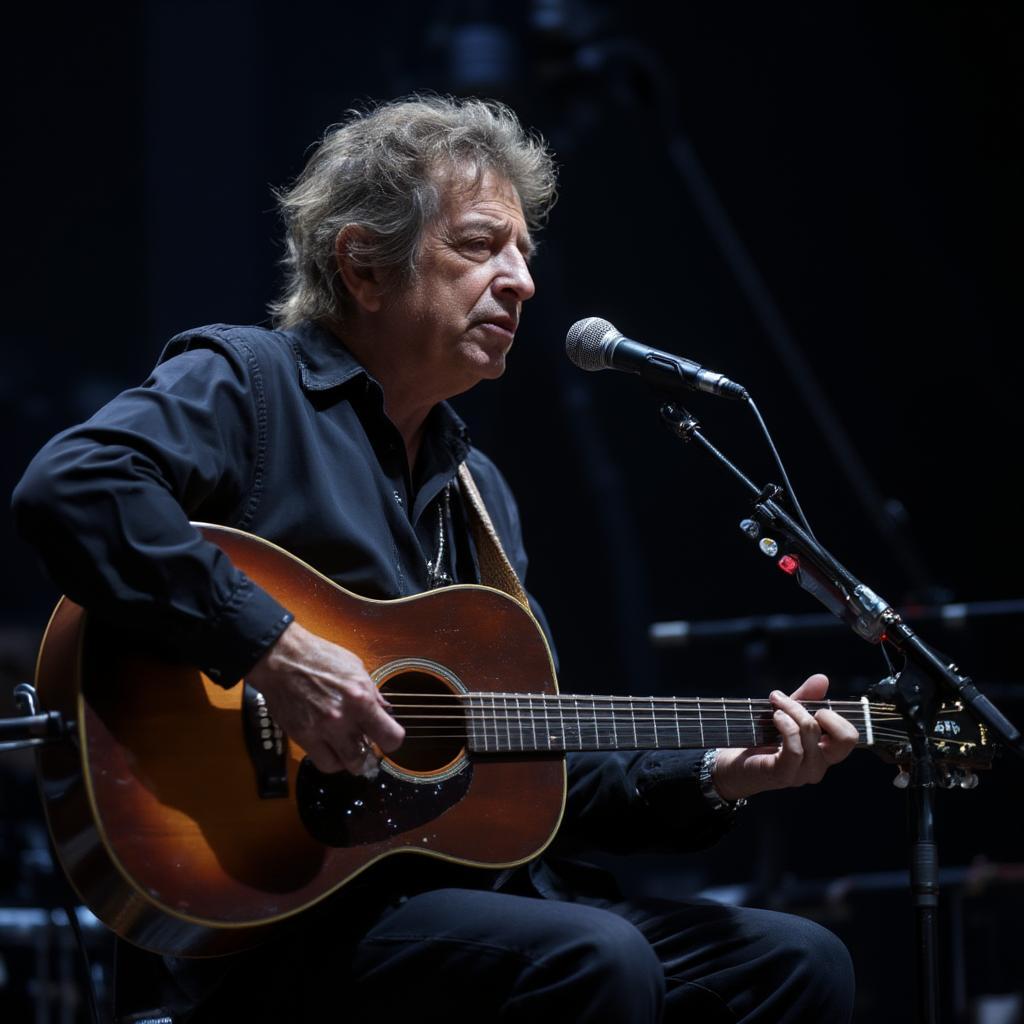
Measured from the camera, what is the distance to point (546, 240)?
17.8 feet

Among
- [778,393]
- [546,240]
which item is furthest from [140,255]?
[778,393]

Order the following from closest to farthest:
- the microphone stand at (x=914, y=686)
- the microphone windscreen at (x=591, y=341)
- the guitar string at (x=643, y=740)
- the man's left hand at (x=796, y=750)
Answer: the microphone stand at (x=914, y=686) < the guitar string at (x=643, y=740) < the man's left hand at (x=796, y=750) < the microphone windscreen at (x=591, y=341)

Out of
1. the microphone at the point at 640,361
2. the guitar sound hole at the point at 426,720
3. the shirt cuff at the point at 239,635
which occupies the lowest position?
the guitar sound hole at the point at 426,720

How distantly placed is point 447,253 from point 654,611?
120 inches

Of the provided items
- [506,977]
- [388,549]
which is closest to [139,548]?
[388,549]

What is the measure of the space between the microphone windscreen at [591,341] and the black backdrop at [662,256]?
2.60 metres

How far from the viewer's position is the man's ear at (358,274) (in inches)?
105

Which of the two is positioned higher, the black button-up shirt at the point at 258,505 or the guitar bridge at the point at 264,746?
the black button-up shirt at the point at 258,505

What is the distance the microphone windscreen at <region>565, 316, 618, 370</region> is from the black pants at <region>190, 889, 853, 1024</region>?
1003mm

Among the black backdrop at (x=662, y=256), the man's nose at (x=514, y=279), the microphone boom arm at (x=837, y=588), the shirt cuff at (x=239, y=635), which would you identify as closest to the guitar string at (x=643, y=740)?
the microphone boom arm at (x=837, y=588)

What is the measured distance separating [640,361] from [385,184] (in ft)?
2.23

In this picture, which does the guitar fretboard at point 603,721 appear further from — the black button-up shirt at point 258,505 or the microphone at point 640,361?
the microphone at point 640,361

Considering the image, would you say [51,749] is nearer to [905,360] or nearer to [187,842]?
[187,842]

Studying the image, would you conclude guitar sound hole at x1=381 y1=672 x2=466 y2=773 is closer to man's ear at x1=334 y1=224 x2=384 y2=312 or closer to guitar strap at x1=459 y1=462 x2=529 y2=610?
guitar strap at x1=459 y1=462 x2=529 y2=610
